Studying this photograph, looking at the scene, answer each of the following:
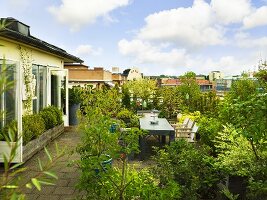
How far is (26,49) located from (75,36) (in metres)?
6.63

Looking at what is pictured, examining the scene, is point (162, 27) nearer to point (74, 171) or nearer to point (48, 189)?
point (74, 171)

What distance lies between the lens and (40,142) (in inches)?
370

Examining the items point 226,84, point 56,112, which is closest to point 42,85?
point 56,112

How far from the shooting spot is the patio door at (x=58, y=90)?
41.8ft

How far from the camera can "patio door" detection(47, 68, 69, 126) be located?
41.8ft

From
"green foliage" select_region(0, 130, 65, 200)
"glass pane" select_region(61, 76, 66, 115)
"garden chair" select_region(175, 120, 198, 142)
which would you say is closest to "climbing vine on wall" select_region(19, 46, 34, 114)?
"glass pane" select_region(61, 76, 66, 115)

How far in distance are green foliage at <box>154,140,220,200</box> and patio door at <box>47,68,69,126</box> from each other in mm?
8250

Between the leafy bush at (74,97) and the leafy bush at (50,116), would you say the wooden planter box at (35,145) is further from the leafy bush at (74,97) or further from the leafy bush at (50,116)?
the leafy bush at (74,97)

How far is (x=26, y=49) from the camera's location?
9.59 m

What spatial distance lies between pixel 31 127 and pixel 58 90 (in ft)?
16.5

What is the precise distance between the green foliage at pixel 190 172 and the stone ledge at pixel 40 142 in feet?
13.7

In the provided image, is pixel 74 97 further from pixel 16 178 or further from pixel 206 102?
pixel 16 178

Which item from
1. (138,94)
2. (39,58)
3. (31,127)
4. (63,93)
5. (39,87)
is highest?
(39,58)

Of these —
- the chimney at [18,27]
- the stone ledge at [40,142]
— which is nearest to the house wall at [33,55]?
the chimney at [18,27]
